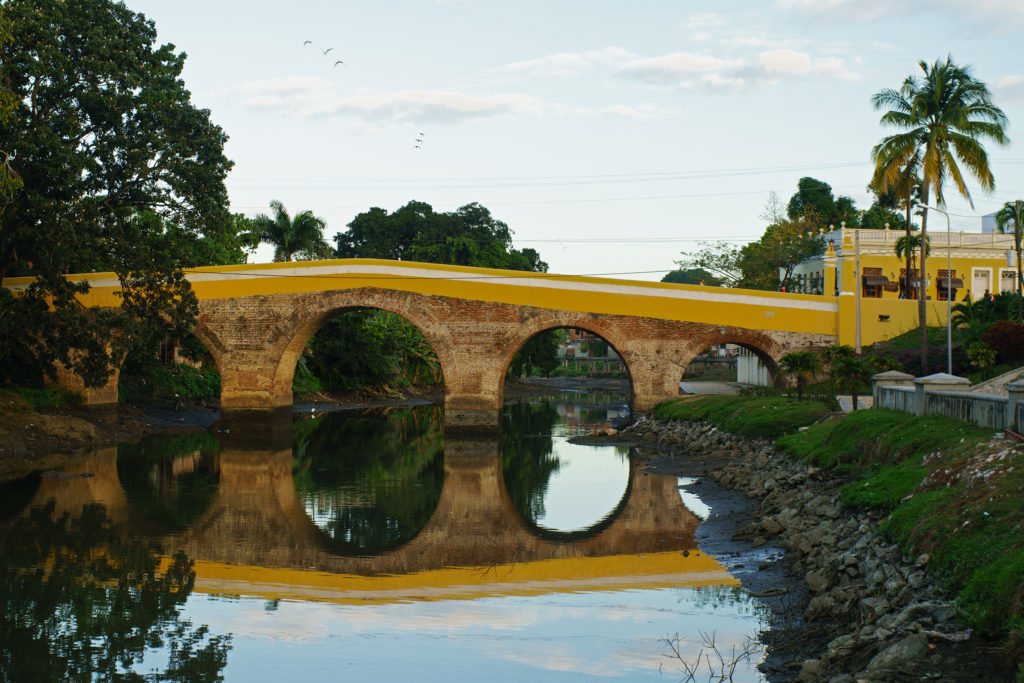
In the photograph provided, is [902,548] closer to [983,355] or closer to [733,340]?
[983,355]

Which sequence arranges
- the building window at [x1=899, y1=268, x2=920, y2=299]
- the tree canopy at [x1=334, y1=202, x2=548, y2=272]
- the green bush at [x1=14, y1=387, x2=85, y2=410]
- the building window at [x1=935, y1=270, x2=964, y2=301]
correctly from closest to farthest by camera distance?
the green bush at [x1=14, y1=387, x2=85, y2=410] < the building window at [x1=899, y1=268, x2=920, y2=299] < the building window at [x1=935, y1=270, x2=964, y2=301] < the tree canopy at [x1=334, y1=202, x2=548, y2=272]

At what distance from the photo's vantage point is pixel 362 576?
451 inches

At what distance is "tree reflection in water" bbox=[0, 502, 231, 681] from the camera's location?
26.3 ft

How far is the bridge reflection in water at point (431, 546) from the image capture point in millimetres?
10914

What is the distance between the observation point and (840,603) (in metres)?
8.38

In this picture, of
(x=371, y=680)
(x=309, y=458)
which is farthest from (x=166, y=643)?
(x=309, y=458)

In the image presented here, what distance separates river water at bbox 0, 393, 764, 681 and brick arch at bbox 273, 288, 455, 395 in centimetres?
624

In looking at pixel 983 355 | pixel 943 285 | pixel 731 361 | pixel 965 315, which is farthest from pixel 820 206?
pixel 983 355

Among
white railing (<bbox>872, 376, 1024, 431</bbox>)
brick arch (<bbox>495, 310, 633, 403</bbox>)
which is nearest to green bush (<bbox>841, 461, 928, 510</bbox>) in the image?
white railing (<bbox>872, 376, 1024, 431</bbox>)

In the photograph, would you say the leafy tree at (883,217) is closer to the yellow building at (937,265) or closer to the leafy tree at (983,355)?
the yellow building at (937,265)

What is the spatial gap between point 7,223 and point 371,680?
18114mm

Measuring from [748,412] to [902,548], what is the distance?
44.6ft

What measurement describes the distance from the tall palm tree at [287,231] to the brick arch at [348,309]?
31.1 ft

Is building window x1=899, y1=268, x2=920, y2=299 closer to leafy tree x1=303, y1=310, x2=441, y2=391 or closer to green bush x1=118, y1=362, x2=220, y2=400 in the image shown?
leafy tree x1=303, y1=310, x2=441, y2=391
